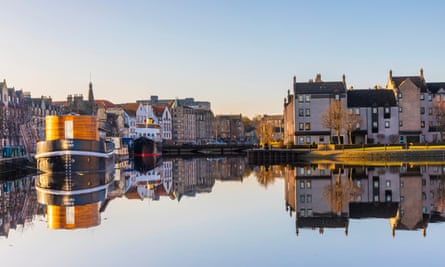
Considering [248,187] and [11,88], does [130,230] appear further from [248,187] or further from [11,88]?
[11,88]

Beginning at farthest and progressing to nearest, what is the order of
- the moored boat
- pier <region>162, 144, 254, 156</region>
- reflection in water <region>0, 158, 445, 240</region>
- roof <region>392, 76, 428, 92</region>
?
1. pier <region>162, 144, 254, 156</region>
2. roof <region>392, 76, 428, 92</region>
3. the moored boat
4. reflection in water <region>0, 158, 445, 240</region>

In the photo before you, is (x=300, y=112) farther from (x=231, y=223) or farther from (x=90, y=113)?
(x=231, y=223)

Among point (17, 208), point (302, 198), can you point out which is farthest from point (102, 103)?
point (302, 198)

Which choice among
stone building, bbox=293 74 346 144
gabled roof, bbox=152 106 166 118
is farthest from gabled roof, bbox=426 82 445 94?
gabled roof, bbox=152 106 166 118

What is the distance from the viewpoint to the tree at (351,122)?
83688mm

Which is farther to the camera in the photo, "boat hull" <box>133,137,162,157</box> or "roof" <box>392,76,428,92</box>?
"boat hull" <box>133,137,162,157</box>

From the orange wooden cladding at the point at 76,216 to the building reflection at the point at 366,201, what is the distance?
333 inches

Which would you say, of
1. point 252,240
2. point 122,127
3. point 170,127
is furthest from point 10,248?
point 170,127

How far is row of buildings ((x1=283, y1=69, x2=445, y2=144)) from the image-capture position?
87.4m

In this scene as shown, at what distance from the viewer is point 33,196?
30.8 meters

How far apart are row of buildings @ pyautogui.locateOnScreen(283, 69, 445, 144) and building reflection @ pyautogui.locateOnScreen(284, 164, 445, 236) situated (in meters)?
47.4

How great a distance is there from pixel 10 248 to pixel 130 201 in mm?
12435

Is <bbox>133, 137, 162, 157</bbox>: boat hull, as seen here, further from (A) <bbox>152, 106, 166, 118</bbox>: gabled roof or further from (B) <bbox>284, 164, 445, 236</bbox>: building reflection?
(B) <bbox>284, 164, 445, 236</bbox>: building reflection

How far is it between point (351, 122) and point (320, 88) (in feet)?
28.4
